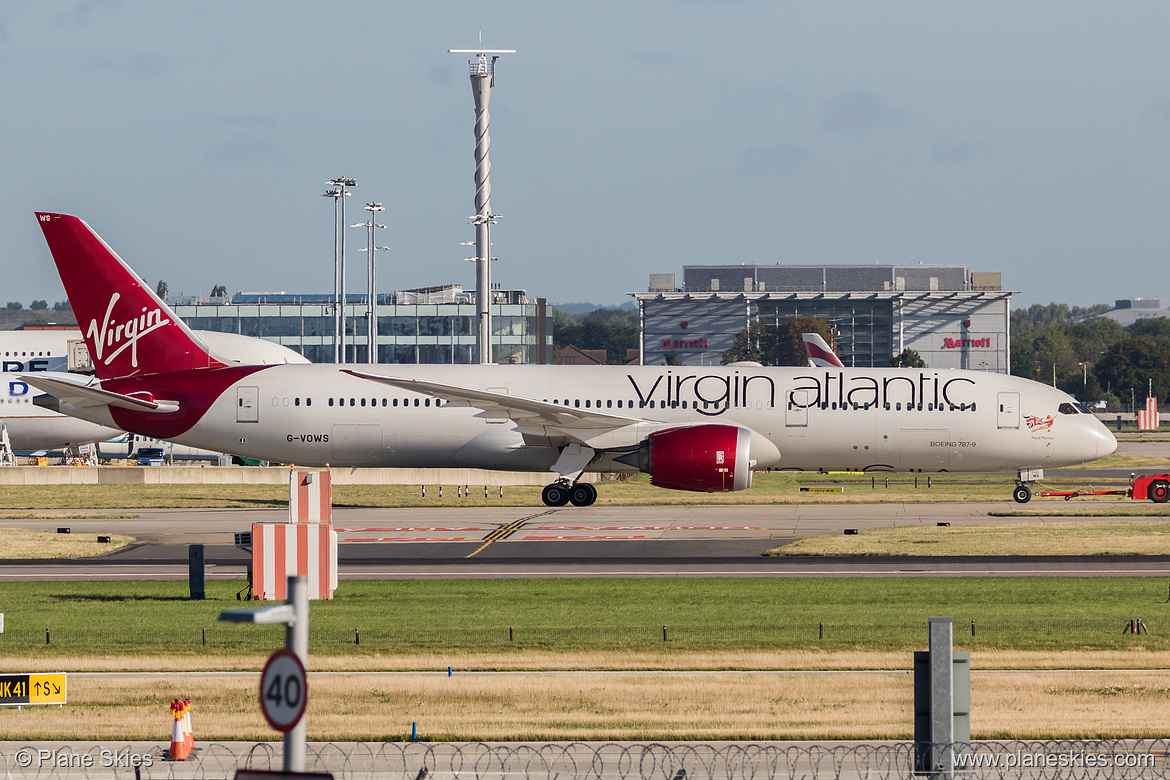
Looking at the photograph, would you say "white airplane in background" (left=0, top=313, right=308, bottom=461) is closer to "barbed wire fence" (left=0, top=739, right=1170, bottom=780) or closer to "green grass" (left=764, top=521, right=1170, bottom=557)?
"green grass" (left=764, top=521, right=1170, bottom=557)

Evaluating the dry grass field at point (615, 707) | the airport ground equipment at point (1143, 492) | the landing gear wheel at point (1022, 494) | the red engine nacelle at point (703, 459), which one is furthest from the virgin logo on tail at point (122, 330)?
the airport ground equipment at point (1143, 492)

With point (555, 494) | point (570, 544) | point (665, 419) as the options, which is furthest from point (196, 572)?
point (665, 419)

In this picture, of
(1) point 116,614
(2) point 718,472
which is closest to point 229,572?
(1) point 116,614

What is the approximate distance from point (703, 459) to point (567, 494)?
6.43 meters

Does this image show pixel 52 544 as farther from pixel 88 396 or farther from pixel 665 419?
pixel 665 419

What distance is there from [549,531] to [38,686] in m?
22.7

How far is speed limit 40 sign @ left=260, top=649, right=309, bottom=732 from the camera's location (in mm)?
8094

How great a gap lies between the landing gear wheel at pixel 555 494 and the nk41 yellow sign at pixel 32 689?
91.9ft

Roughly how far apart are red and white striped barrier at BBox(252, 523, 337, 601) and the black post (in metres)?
4.11

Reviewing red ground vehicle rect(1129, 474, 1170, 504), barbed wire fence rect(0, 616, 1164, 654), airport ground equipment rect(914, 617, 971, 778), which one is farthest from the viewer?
red ground vehicle rect(1129, 474, 1170, 504)

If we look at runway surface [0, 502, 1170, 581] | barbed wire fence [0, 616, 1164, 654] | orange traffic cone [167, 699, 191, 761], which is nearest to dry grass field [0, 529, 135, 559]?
runway surface [0, 502, 1170, 581]

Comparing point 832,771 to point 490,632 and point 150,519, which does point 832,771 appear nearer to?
point 490,632

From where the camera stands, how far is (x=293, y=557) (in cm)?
2247

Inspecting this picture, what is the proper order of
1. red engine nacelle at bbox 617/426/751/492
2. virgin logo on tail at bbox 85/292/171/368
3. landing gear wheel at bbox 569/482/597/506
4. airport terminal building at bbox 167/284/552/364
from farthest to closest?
airport terminal building at bbox 167/284/552/364 < landing gear wheel at bbox 569/482/597/506 < virgin logo on tail at bbox 85/292/171/368 < red engine nacelle at bbox 617/426/751/492
